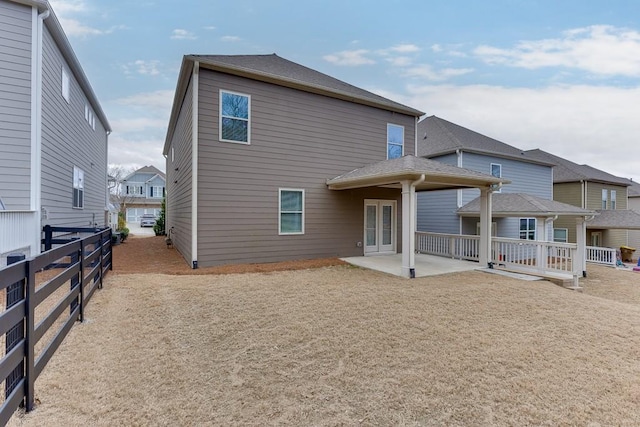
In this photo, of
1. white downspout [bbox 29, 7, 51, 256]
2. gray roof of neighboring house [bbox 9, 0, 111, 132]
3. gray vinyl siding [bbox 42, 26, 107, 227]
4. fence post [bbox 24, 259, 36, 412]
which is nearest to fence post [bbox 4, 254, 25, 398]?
fence post [bbox 24, 259, 36, 412]

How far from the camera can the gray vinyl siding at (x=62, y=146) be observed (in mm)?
7590

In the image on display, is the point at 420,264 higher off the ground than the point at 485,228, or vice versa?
the point at 485,228

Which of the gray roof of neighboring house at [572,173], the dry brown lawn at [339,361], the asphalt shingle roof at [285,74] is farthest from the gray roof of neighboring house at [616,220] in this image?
the dry brown lawn at [339,361]

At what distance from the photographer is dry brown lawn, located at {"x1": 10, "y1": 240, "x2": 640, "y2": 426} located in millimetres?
2438

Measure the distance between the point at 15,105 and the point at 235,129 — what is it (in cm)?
473

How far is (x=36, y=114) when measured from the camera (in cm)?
694

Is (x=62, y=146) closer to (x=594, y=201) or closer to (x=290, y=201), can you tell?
(x=290, y=201)

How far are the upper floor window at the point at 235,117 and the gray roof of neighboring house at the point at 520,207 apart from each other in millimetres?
10707

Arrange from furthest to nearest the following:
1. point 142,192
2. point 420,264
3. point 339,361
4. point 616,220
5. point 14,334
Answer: point 142,192, point 616,220, point 420,264, point 339,361, point 14,334

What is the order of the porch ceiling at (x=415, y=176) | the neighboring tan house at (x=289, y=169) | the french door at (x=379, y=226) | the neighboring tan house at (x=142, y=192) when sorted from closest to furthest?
the porch ceiling at (x=415, y=176) → the neighboring tan house at (x=289, y=169) → the french door at (x=379, y=226) → the neighboring tan house at (x=142, y=192)

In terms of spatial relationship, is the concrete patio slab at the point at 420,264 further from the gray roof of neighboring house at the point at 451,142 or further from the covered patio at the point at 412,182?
the gray roof of neighboring house at the point at 451,142

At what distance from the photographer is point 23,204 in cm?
683

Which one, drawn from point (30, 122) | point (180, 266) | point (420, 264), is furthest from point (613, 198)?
point (30, 122)

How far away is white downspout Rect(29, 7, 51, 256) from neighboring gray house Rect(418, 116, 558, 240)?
1498 cm
